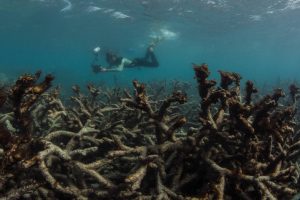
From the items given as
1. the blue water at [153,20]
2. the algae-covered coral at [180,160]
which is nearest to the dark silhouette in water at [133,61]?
the blue water at [153,20]

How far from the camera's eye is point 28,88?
289cm

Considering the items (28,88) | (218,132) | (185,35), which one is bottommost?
(185,35)

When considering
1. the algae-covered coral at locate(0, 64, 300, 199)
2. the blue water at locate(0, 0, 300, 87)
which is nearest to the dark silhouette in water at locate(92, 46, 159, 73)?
the blue water at locate(0, 0, 300, 87)

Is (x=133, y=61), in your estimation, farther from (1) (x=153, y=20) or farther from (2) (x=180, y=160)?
(1) (x=153, y=20)

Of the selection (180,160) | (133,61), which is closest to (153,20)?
(133,61)

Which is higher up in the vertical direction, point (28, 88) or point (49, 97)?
point (28, 88)

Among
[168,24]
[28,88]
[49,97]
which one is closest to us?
[28,88]

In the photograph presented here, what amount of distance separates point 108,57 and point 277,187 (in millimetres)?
16068

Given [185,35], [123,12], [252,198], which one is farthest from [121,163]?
[185,35]

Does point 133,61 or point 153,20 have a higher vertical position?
point 153,20

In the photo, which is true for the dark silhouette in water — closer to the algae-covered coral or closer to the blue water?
the blue water

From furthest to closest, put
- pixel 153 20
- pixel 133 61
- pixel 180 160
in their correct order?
pixel 153 20 < pixel 133 61 < pixel 180 160

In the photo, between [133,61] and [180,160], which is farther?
[133,61]

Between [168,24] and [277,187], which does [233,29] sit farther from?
[277,187]
